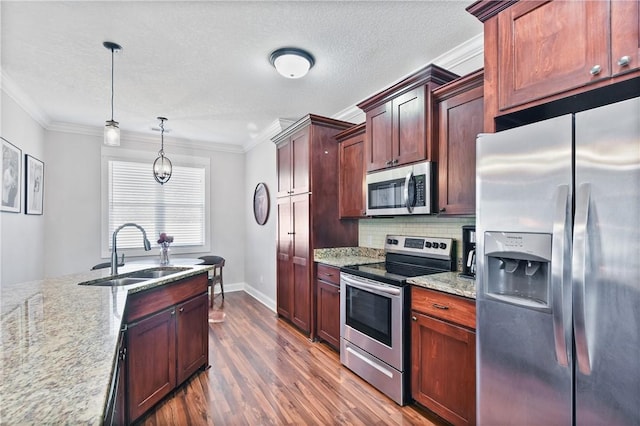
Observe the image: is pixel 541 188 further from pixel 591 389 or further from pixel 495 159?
pixel 591 389

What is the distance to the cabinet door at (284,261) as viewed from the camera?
3891 mm

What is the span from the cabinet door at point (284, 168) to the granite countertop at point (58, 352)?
8.06 ft

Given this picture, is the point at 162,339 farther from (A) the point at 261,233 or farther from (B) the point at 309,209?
(A) the point at 261,233

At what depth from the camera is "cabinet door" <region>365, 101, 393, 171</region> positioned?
2.74 metres

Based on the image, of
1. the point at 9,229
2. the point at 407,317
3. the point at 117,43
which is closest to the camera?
the point at 407,317

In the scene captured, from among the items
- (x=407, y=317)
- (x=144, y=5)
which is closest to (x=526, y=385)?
(x=407, y=317)

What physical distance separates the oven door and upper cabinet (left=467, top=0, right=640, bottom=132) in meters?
1.31

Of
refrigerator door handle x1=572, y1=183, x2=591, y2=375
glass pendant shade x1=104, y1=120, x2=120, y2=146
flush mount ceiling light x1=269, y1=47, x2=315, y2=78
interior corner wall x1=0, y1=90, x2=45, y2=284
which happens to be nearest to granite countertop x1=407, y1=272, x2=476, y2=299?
refrigerator door handle x1=572, y1=183, x2=591, y2=375

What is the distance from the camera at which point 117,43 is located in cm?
247

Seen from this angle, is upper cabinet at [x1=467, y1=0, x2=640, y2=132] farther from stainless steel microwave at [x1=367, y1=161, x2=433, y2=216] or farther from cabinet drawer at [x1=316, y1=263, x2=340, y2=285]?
cabinet drawer at [x1=316, y1=263, x2=340, y2=285]

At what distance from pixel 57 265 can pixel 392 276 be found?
485 cm

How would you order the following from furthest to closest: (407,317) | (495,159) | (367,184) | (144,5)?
(367,184) < (407,317) < (144,5) < (495,159)

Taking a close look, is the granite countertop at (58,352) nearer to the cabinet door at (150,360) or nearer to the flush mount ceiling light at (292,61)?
the cabinet door at (150,360)

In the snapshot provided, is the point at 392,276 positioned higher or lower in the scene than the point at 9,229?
lower
